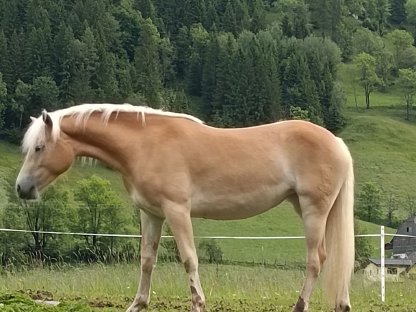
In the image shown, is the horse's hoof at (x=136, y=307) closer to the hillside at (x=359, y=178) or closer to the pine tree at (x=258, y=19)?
the hillside at (x=359, y=178)

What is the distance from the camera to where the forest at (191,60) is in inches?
4247

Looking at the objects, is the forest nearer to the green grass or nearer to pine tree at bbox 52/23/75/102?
pine tree at bbox 52/23/75/102

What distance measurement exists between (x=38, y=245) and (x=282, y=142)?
145ft

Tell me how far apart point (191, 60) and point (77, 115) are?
Result: 12251cm

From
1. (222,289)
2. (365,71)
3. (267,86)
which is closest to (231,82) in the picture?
(267,86)

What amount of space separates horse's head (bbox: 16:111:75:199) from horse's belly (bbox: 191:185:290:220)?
127 centimetres

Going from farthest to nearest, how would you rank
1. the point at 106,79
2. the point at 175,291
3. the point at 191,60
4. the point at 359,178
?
the point at 191,60 < the point at 106,79 < the point at 359,178 < the point at 175,291

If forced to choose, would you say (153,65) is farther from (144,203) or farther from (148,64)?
(144,203)

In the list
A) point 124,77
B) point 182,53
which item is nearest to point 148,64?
point 124,77

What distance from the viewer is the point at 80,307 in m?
6.32

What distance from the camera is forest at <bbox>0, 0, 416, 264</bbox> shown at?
108 metres

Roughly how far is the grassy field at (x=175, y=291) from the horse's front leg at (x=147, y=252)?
47 cm

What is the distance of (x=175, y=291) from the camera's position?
974 centimetres

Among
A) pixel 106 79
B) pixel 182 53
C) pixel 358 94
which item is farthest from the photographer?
pixel 358 94
